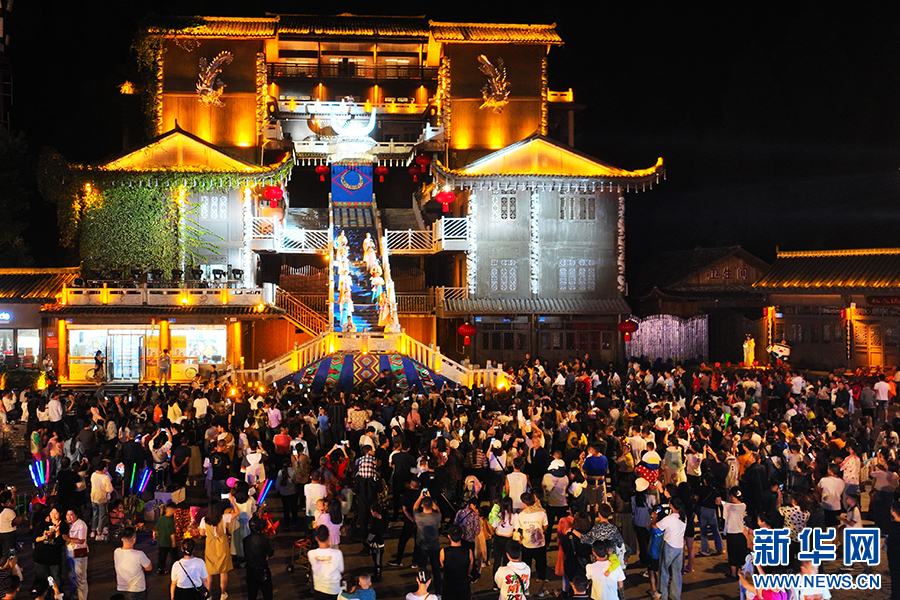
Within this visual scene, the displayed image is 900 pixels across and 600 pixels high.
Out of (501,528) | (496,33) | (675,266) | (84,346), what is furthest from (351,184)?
(501,528)

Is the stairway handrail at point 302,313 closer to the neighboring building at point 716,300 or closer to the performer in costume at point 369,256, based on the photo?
the performer in costume at point 369,256

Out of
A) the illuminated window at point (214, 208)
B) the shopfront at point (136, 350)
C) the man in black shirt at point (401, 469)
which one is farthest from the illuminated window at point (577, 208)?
the man in black shirt at point (401, 469)

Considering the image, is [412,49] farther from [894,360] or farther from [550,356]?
[894,360]

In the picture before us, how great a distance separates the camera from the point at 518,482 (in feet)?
37.3

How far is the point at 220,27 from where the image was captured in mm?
37375

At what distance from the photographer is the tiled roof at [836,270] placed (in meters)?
30.2

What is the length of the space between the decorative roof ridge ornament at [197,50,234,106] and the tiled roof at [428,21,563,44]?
10.1 meters

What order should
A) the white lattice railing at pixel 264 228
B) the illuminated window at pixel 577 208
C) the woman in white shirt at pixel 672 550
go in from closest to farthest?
1. the woman in white shirt at pixel 672 550
2. the white lattice railing at pixel 264 228
3. the illuminated window at pixel 577 208

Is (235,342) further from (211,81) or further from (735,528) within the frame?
(735,528)

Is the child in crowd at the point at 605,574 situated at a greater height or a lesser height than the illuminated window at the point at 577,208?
lesser

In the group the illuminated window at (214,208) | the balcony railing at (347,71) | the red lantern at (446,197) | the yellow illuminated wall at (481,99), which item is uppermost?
the balcony railing at (347,71)

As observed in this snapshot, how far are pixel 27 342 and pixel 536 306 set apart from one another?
67.5 feet

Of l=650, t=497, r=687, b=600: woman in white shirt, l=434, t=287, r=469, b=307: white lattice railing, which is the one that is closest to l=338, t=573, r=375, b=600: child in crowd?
l=650, t=497, r=687, b=600: woman in white shirt

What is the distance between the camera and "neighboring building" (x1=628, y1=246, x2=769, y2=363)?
121ft
